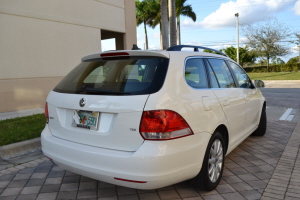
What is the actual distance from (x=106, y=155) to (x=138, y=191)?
0.92 metres

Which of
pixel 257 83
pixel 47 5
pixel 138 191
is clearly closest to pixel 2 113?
pixel 47 5

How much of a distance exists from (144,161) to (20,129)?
4.14 metres

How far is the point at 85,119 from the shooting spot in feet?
9.03

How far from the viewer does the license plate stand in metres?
2.68

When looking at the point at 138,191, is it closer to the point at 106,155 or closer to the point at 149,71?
the point at 106,155

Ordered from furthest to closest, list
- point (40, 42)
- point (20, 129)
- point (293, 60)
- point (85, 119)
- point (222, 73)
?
point (293, 60) → point (40, 42) → point (20, 129) → point (222, 73) → point (85, 119)

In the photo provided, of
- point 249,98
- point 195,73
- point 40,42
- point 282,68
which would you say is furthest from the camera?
point 282,68

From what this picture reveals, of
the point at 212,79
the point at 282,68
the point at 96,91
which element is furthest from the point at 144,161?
the point at 282,68

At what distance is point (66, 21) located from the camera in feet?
32.9

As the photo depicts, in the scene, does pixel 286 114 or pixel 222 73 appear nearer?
pixel 222 73

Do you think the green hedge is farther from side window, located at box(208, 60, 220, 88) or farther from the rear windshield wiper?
the rear windshield wiper

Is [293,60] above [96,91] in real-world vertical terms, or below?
above

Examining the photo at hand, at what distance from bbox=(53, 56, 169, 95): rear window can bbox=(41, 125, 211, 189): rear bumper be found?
0.54 m

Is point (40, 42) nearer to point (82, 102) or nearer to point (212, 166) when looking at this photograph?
point (82, 102)
